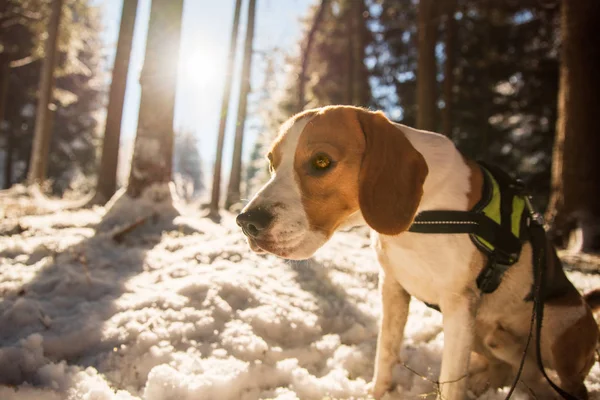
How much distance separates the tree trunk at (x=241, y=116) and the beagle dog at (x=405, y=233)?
1249cm

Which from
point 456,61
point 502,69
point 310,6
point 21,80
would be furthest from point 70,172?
point 502,69

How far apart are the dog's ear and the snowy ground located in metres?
1.03

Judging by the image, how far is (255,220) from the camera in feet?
5.98

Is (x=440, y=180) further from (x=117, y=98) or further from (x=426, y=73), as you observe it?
(x=117, y=98)

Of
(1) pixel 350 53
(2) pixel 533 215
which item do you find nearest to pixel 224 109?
(1) pixel 350 53

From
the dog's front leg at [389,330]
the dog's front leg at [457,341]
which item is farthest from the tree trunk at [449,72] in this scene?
the dog's front leg at [457,341]

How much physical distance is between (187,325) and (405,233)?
1.72 m

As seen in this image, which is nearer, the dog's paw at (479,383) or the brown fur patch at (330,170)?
the brown fur patch at (330,170)

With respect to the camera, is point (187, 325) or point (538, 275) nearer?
point (538, 275)

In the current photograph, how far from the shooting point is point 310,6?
67.1 feet

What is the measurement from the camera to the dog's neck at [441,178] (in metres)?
2.10

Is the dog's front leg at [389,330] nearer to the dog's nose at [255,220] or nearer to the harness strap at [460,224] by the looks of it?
the harness strap at [460,224]

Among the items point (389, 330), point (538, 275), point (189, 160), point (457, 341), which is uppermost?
point (538, 275)

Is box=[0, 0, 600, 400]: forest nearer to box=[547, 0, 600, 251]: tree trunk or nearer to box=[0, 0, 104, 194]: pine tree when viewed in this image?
box=[547, 0, 600, 251]: tree trunk
